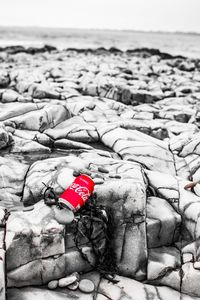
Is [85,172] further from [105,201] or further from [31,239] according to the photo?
[31,239]

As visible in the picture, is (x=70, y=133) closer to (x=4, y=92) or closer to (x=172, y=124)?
(x=172, y=124)

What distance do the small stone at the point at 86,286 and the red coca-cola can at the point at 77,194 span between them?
687mm

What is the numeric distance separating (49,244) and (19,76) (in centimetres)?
894

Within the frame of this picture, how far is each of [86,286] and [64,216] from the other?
697 millimetres

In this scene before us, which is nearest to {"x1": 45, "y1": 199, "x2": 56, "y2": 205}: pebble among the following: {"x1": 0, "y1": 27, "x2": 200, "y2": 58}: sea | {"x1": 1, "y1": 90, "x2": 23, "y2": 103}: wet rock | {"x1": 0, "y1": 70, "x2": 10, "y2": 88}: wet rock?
{"x1": 1, "y1": 90, "x2": 23, "y2": 103}: wet rock

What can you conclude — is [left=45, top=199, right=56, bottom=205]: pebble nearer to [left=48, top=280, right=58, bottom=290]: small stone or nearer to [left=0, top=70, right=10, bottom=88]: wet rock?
[left=48, top=280, right=58, bottom=290]: small stone

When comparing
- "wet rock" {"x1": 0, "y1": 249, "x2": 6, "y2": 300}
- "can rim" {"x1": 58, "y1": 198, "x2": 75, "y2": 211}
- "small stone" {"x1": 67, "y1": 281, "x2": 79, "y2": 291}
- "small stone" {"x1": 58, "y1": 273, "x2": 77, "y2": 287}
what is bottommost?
"small stone" {"x1": 67, "y1": 281, "x2": 79, "y2": 291}

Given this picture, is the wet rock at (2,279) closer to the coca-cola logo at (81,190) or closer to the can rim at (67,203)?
the can rim at (67,203)

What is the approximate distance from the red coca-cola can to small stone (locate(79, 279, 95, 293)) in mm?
687

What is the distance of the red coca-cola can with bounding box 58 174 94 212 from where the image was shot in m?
3.28

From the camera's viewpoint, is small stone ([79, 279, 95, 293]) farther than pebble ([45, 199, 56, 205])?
No

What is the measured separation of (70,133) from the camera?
581 cm

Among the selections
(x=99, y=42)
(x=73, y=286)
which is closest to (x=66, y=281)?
(x=73, y=286)

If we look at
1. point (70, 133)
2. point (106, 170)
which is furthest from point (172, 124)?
point (106, 170)
